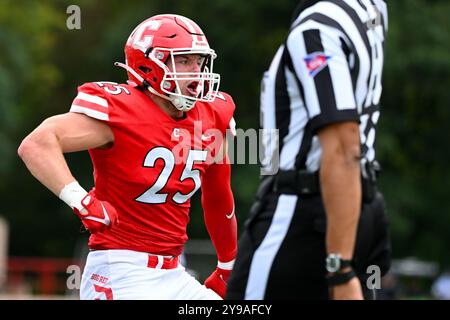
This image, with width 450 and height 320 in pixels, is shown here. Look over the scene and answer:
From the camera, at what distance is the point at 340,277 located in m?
3.90

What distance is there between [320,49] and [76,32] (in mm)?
31648

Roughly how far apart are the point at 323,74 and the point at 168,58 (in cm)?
182

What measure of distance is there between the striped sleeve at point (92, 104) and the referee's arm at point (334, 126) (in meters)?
1.51

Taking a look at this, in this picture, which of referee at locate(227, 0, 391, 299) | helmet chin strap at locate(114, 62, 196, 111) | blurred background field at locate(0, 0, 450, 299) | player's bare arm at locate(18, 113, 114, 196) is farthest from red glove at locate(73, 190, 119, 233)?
blurred background field at locate(0, 0, 450, 299)

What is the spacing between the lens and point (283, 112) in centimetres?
413

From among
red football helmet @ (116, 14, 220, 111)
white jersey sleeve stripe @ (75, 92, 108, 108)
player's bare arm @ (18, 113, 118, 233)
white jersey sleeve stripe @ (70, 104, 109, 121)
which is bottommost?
player's bare arm @ (18, 113, 118, 233)

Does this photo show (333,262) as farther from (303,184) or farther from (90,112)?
(90,112)

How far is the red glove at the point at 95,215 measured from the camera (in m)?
4.91

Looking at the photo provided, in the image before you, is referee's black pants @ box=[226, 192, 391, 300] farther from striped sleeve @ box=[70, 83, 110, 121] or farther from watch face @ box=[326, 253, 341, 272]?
striped sleeve @ box=[70, 83, 110, 121]

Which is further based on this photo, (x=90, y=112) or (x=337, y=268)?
(x=90, y=112)

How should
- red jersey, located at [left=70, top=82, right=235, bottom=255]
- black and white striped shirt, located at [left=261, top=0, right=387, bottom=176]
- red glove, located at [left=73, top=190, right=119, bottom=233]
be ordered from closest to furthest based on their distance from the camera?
black and white striped shirt, located at [left=261, top=0, right=387, bottom=176] < red glove, located at [left=73, top=190, right=119, bottom=233] < red jersey, located at [left=70, top=82, right=235, bottom=255]

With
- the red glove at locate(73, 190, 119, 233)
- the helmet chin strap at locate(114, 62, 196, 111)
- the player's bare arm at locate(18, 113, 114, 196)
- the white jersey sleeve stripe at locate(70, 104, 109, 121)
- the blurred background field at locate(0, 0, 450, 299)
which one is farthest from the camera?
the blurred background field at locate(0, 0, 450, 299)

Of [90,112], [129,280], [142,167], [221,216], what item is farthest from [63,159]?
[221,216]

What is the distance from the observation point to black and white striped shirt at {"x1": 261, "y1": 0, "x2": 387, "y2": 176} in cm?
396
